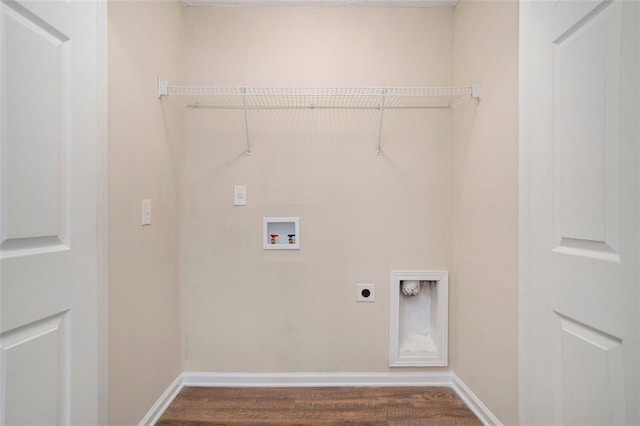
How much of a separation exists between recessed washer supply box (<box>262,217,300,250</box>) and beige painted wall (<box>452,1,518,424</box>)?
95 centimetres

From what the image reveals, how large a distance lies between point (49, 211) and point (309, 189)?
4.25ft

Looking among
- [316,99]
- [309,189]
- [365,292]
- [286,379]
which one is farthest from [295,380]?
[316,99]

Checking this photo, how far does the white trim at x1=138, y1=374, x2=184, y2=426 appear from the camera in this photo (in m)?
1.64

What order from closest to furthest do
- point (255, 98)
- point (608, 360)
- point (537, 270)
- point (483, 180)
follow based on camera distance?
point (608, 360), point (537, 270), point (483, 180), point (255, 98)

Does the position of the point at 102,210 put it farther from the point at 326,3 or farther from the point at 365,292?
the point at 326,3

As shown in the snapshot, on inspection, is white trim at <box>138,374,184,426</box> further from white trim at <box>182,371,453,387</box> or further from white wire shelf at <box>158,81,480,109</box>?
white wire shelf at <box>158,81,480,109</box>

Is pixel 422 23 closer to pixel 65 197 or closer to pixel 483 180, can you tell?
pixel 483 180

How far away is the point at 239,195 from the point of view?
2.04 metres

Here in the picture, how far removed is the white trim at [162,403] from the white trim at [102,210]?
41 cm

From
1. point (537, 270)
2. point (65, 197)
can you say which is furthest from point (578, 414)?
point (65, 197)

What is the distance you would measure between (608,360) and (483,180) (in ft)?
3.29

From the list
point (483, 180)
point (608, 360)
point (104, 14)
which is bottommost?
point (608, 360)

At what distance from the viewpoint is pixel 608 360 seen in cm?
87

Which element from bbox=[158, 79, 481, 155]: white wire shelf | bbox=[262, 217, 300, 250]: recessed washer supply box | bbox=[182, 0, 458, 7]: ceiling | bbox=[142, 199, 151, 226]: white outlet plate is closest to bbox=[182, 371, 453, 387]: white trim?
bbox=[262, 217, 300, 250]: recessed washer supply box
